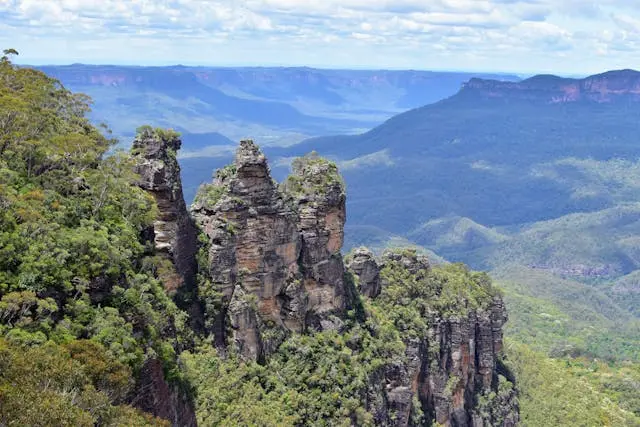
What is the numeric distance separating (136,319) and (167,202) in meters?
11.6

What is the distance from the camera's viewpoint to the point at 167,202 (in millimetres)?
36094

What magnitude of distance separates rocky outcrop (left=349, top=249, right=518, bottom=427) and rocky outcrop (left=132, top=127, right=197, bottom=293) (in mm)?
14674

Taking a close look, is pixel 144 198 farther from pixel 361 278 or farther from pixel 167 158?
pixel 361 278

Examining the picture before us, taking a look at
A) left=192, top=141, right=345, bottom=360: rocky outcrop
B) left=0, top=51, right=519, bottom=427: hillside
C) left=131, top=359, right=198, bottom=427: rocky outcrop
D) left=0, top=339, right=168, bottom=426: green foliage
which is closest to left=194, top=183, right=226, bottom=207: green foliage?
left=192, top=141, right=345, bottom=360: rocky outcrop

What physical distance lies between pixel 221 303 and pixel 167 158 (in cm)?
811

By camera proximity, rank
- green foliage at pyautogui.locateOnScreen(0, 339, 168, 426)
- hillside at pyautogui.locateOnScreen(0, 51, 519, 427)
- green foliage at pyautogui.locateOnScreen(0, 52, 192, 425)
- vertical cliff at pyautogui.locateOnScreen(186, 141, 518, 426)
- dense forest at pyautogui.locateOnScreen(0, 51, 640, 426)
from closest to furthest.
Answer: green foliage at pyautogui.locateOnScreen(0, 339, 168, 426)
green foliage at pyautogui.locateOnScreen(0, 52, 192, 425)
dense forest at pyautogui.locateOnScreen(0, 51, 640, 426)
hillside at pyautogui.locateOnScreen(0, 51, 519, 427)
vertical cliff at pyautogui.locateOnScreen(186, 141, 518, 426)

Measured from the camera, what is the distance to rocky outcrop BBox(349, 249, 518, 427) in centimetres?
4678

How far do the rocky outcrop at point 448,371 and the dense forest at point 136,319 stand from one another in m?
0.20

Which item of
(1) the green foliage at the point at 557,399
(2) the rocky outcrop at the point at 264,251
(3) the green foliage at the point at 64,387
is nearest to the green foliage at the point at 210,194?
(2) the rocky outcrop at the point at 264,251

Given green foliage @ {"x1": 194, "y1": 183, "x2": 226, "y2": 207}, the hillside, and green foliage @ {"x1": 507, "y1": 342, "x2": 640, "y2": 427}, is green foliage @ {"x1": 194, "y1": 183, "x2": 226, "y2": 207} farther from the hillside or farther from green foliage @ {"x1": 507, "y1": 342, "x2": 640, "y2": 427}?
green foliage @ {"x1": 507, "y1": 342, "x2": 640, "y2": 427}

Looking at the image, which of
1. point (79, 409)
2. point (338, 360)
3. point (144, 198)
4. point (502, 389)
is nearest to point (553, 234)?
point (502, 389)

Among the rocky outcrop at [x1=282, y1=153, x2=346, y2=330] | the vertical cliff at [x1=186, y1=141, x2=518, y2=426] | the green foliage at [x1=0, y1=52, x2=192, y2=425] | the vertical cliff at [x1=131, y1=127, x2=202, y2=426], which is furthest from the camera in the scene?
the rocky outcrop at [x1=282, y1=153, x2=346, y2=330]

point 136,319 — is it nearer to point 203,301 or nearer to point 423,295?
point 203,301

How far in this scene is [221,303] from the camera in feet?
126
